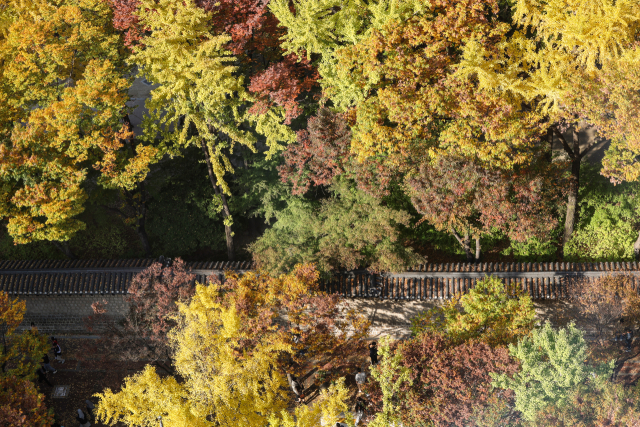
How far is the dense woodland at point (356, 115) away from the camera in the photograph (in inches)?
1154

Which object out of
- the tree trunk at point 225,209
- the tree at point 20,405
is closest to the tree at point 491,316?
the tree trunk at point 225,209

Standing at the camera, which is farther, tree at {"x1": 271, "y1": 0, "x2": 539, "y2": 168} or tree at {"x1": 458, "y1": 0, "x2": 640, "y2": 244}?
tree at {"x1": 271, "y1": 0, "x2": 539, "y2": 168}

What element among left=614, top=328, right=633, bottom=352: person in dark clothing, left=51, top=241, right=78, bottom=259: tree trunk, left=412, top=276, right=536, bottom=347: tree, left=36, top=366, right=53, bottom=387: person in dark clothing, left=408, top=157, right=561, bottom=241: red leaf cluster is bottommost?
left=36, top=366, right=53, bottom=387: person in dark clothing

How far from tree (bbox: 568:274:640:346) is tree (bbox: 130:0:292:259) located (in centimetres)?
1523

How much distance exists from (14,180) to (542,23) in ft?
84.5

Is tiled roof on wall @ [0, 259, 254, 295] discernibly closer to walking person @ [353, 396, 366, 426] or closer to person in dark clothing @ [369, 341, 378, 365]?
person in dark clothing @ [369, 341, 378, 365]

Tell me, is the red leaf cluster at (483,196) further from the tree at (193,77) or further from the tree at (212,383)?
the tree at (212,383)

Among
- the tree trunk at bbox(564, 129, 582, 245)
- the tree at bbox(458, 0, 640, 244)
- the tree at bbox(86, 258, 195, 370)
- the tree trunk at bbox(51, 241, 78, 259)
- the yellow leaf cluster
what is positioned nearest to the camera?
the tree at bbox(458, 0, 640, 244)

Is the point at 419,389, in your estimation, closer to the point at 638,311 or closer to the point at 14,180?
the point at 638,311

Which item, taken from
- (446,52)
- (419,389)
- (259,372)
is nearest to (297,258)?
(259,372)

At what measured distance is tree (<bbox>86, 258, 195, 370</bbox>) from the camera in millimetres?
31281

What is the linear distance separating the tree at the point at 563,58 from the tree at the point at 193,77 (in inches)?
389

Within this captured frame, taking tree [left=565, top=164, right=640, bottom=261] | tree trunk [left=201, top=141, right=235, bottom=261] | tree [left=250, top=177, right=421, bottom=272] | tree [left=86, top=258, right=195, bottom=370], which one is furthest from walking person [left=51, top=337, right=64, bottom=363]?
tree [left=565, top=164, right=640, bottom=261]

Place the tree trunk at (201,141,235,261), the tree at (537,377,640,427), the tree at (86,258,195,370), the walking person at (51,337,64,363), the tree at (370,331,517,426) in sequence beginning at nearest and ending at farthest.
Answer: the tree at (537,377,640,427)
the tree at (370,331,517,426)
the tree at (86,258,195,370)
the tree trunk at (201,141,235,261)
the walking person at (51,337,64,363)
